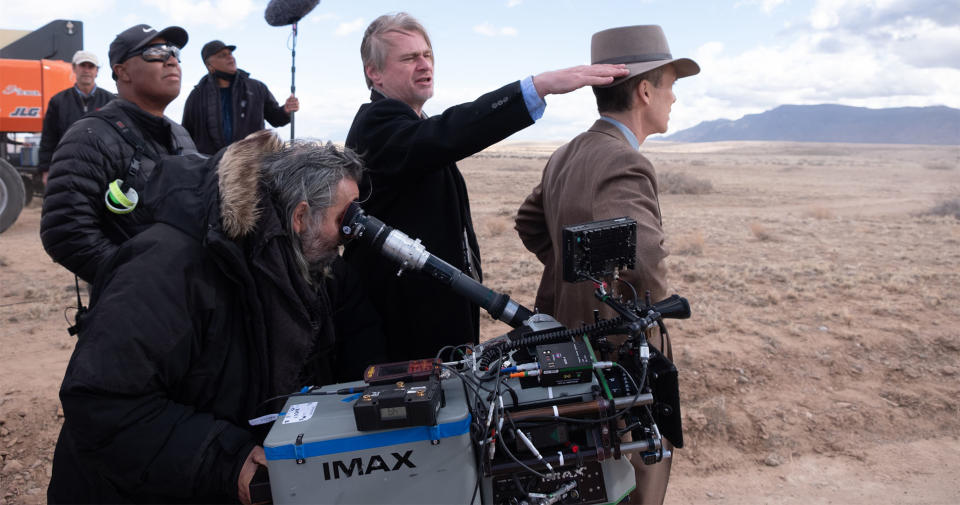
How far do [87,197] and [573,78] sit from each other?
239 centimetres

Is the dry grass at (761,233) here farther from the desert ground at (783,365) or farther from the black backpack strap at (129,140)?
the black backpack strap at (129,140)

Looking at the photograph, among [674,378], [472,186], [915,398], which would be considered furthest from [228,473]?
[472,186]

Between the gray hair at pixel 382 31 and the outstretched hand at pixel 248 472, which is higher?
the gray hair at pixel 382 31

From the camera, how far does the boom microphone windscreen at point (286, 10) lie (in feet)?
17.2

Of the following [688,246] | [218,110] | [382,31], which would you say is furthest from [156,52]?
[688,246]

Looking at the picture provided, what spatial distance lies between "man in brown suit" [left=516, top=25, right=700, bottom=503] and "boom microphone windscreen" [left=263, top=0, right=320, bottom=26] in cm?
328

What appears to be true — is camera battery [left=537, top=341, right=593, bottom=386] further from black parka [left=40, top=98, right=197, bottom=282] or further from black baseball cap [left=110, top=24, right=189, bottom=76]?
black baseball cap [left=110, top=24, right=189, bottom=76]

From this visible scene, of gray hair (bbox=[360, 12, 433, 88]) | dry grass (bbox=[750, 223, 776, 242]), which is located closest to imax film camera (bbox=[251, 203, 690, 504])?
gray hair (bbox=[360, 12, 433, 88])

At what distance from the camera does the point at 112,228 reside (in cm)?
331

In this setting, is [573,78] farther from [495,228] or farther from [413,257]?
[495,228]

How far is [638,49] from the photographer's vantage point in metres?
2.63

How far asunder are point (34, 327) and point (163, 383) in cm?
573

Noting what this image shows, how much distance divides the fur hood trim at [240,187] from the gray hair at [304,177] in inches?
2.3

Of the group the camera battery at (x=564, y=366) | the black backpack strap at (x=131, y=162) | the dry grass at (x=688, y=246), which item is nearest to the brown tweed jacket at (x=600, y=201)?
the camera battery at (x=564, y=366)
